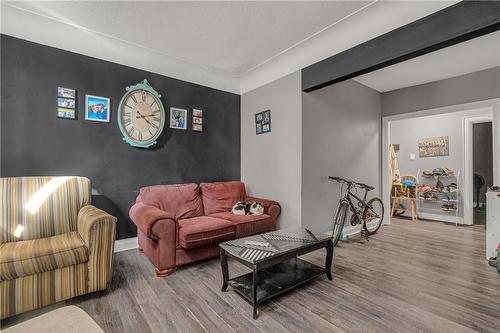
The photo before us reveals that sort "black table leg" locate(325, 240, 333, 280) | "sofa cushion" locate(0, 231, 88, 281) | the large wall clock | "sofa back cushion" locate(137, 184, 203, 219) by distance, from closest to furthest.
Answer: "sofa cushion" locate(0, 231, 88, 281) → "black table leg" locate(325, 240, 333, 280) → "sofa back cushion" locate(137, 184, 203, 219) → the large wall clock

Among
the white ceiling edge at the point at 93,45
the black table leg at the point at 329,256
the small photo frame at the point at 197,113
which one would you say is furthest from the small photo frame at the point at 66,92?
the black table leg at the point at 329,256

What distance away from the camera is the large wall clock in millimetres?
3182

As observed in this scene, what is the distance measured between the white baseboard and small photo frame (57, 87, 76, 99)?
1.90 m

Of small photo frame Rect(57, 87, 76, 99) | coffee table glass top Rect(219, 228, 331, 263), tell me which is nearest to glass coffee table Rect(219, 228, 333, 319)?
coffee table glass top Rect(219, 228, 331, 263)

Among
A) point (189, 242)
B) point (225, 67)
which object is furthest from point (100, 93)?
point (189, 242)

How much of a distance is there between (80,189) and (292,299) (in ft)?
8.11

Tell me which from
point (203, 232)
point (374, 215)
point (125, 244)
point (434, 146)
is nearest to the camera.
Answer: point (203, 232)

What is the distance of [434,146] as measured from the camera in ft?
17.2

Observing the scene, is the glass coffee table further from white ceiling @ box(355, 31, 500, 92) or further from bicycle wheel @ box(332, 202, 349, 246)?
white ceiling @ box(355, 31, 500, 92)

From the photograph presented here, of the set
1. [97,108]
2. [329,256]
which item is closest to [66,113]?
[97,108]

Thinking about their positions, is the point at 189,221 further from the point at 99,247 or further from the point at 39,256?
the point at 39,256

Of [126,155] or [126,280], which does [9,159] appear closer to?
[126,155]

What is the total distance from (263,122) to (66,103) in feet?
8.71

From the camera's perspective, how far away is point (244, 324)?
1.75m
